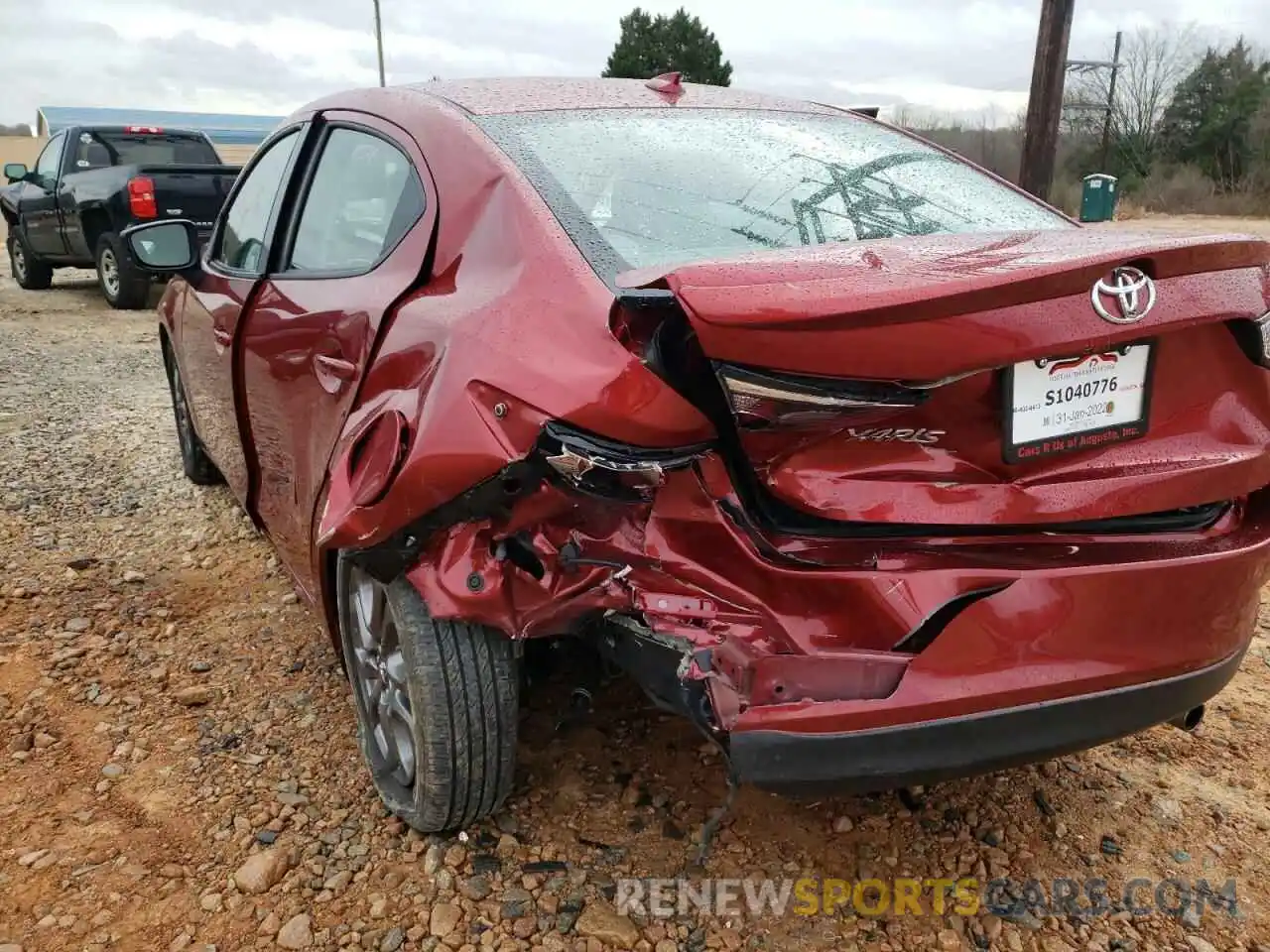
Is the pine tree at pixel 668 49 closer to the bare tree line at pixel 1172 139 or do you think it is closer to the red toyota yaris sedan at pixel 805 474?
the bare tree line at pixel 1172 139

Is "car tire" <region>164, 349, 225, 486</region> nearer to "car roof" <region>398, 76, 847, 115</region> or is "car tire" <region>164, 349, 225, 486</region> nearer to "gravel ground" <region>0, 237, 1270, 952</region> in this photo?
"gravel ground" <region>0, 237, 1270, 952</region>

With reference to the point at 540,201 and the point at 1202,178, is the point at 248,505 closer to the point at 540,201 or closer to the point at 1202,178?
the point at 540,201

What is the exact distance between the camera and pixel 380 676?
228 centimetres

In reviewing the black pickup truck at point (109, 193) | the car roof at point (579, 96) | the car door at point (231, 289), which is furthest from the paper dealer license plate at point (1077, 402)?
the black pickup truck at point (109, 193)

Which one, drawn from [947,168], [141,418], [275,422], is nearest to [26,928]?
[275,422]

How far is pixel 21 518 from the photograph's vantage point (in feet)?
14.0

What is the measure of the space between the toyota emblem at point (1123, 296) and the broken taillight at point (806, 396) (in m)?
0.29

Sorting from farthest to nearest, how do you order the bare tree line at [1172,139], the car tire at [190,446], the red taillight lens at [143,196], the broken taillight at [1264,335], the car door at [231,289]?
the bare tree line at [1172,139] → the red taillight lens at [143,196] → the car tire at [190,446] → the car door at [231,289] → the broken taillight at [1264,335]

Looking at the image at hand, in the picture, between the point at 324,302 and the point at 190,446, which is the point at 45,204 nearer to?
the point at 190,446

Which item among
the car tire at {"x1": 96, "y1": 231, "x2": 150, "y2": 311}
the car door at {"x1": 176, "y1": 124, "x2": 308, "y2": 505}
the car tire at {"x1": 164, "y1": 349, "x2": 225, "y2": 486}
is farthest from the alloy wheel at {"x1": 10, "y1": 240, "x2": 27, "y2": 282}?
the car door at {"x1": 176, "y1": 124, "x2": 308, "y2": 505}

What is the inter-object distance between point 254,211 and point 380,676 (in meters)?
1.71

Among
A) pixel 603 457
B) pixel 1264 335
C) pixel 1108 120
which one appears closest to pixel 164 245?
pixel 603 457

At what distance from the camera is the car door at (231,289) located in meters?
2.96

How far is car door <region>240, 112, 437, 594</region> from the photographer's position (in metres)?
2.18
